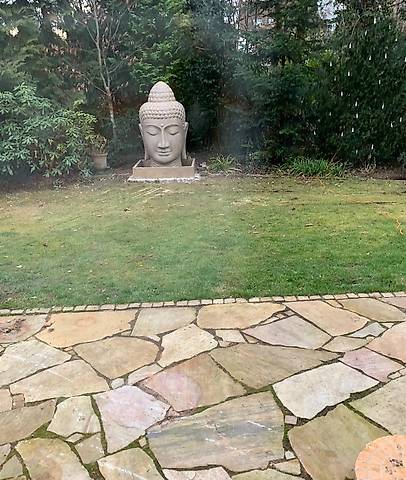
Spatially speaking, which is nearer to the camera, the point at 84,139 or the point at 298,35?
the point at 84,139

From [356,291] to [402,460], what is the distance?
141 centimetres

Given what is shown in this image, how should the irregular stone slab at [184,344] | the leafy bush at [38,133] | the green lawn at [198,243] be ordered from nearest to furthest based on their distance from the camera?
the irregular stone slab at [184,344]
the green lawn at [198,243]
the leafy bush at [38,133]

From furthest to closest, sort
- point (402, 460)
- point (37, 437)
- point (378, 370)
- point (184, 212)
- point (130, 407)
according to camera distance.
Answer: point (184, 212) → point (378, 370) → point (130, 407) → point (37, 437) → point (402, 460)

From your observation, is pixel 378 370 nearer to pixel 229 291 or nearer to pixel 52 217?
pixel 229 291

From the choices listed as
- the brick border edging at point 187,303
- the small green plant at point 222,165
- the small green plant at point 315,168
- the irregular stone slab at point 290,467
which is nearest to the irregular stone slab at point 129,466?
the irregular stone slab at point 290,467

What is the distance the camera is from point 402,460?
149 cm

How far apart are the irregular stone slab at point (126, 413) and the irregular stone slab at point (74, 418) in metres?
0.04

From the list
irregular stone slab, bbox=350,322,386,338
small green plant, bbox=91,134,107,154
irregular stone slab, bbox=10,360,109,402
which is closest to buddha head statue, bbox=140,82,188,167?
small green plant, bbox=91,134,107,154

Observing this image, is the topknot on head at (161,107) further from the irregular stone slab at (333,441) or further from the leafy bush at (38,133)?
the irregular stone slab at (333,441)

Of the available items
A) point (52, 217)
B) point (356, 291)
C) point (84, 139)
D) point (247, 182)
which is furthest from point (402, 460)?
point (84, 139)

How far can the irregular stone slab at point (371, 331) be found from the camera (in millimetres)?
2318

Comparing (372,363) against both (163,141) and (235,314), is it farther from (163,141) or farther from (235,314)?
(163,141)

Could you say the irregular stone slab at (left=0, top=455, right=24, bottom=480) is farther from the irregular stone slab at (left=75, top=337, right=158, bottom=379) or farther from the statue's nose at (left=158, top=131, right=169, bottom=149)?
the statue's nose at (left=158, top=131, right=169, bottom=149)

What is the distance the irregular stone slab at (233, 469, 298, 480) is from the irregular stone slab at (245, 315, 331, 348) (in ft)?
2.61
